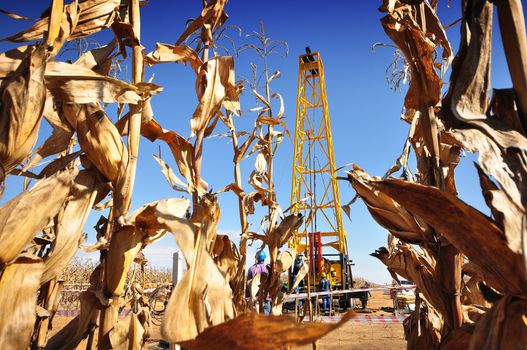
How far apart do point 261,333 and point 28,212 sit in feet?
1.73

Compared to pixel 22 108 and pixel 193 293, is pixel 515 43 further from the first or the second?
pixel 22 108

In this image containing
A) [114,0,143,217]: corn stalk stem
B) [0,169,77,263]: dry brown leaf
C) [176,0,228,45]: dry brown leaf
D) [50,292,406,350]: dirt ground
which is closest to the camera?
[0,169,77,263]: dry brown leaf

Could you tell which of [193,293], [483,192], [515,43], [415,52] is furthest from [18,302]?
[415,52]

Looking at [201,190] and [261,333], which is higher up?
[201,190]

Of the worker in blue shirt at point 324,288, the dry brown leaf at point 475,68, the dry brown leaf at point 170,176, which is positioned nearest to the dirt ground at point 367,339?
the worker in blue shirt at point 324,288

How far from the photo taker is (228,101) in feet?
5.43

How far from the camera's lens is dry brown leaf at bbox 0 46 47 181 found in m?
0.69

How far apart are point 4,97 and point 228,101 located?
3.39 ft

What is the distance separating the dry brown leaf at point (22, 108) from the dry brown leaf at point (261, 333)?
488mm

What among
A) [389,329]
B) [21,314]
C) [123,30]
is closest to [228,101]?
[123,30]

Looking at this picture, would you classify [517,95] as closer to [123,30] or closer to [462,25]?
[462,25]

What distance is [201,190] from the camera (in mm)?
1387

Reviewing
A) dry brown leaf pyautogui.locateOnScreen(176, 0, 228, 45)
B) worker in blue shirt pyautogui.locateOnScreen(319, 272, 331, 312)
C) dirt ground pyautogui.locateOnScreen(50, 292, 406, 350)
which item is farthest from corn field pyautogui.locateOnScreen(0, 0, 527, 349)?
worker in blue shirt pyautogui.locateOnScreen(319, 272, 331, 312)

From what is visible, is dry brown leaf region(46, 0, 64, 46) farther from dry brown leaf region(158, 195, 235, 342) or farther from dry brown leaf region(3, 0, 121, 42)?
dry brown leaf region(158, 195, 235, 342)
